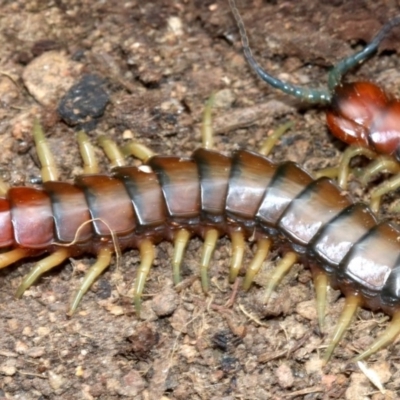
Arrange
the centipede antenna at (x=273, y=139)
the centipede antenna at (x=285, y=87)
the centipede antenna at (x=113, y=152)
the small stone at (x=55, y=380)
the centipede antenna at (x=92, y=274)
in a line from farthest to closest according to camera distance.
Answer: the centipede antenna at (x=285, y=87) → the centipede antenna at (x=273, y=139) → the centipede antenna at (x=113, y=152) → the centipede antenna at (x=92, y=274) → the small stone at (x=55, y=380)

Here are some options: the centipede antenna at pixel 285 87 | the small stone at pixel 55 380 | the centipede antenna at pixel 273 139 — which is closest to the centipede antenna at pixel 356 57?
the centipede antenna at pixel 285 87

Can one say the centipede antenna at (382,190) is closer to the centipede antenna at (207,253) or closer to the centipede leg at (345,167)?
the centipede leg at (345,167)

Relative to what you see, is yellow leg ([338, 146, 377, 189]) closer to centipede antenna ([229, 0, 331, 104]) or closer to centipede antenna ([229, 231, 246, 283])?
centipede antenna ([229, 0, 331, 104])

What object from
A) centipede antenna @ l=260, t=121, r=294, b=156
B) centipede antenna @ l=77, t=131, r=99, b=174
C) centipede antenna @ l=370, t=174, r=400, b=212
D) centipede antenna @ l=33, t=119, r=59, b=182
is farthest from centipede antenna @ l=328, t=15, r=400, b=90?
centipede antenna @ l=33, t=119, r=59, b=182

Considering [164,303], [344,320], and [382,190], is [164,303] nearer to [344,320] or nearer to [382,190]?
[344,320]

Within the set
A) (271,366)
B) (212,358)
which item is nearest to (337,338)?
(271,366)

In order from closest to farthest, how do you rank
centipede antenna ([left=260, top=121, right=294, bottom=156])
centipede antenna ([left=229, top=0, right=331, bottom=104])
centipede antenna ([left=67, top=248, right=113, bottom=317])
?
centipede antenna ([left=67, top=248, right=113, bottom=317]) < centipede antenna ([left=260, top=121, right=294, bottom=156]) < centipede antenna ([left=229, top=0, right=331, bottom=104])

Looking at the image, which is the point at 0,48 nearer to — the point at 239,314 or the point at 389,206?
the point at 239,314

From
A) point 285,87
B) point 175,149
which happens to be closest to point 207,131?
point 175,149
